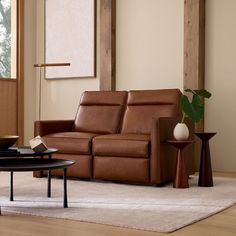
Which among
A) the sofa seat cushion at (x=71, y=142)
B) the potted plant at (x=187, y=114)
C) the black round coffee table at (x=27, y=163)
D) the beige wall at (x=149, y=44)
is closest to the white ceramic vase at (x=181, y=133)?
the potted plant at (x=187, y=114)

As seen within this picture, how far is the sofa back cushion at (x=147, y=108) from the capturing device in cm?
460

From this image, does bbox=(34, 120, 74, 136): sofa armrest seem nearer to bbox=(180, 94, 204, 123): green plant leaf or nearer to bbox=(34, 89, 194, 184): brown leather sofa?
bbox=(34, 89, 194, 184): brown leather sofa

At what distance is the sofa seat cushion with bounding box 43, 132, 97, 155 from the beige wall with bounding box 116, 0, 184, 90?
141 centimetres

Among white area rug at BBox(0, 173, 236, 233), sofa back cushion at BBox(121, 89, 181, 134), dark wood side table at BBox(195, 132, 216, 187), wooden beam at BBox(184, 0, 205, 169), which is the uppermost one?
wooden beam at BBox(184, 0, 205, 169)

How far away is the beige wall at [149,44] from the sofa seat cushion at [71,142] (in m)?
1.41

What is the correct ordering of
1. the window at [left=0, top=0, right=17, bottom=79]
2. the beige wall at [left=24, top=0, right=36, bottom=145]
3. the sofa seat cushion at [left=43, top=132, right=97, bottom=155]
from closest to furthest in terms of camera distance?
the sofa seat cushion at [left=43, top=132, right=97, bottom=155] < the window at [left=0, top=0, right=17, bottom=79] < the beige wall at [left=24, top=0, right=36, bottom=145]

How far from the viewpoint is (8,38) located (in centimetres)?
630

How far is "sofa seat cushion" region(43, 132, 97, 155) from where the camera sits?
4.38m

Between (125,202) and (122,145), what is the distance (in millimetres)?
866

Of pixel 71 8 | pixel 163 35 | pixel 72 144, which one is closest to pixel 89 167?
pixel 72 144

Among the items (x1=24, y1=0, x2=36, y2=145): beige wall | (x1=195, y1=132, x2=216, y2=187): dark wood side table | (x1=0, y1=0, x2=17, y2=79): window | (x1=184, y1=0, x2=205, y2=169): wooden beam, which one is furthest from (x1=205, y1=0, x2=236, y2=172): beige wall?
(x1=0, y1=0, x2=17, y2=79): window

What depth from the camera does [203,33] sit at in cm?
525

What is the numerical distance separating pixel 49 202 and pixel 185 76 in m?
2.51

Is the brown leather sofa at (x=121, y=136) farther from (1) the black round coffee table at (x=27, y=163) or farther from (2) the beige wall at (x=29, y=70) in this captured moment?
(2) the beige wall at (x=29, y=70)
